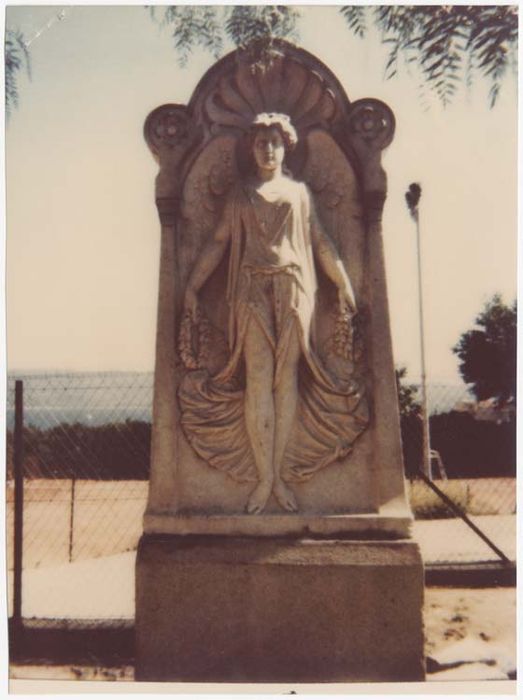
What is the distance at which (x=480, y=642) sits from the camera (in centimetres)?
564

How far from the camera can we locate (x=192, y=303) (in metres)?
5.14

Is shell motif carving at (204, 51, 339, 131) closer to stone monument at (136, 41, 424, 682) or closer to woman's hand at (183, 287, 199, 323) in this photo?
stone monument at (136, 41, 424, 682)

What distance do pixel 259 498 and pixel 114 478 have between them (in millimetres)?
4995

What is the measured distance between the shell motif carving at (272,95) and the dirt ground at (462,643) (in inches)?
141

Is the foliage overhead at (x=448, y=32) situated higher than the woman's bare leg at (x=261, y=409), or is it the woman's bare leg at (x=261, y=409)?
the foliage overhead at (x=448, y=32)

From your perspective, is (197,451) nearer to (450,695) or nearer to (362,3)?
(450,695)

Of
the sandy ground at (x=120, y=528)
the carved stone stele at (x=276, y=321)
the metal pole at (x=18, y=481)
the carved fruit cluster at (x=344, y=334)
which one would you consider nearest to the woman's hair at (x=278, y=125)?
the carved stone stele at (x=276, y=321)

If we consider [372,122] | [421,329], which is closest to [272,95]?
[372,122]

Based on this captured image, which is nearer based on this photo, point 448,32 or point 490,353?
point 448,32

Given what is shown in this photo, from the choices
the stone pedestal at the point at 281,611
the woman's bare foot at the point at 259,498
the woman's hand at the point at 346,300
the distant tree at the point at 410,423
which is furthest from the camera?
the distant tree at the point at 410,423

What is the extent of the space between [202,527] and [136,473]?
488cm

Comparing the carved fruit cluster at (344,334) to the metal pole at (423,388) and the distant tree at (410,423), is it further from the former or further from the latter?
the distant tree at (410,423)

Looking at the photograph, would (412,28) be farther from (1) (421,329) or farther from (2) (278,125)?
(1) (421,329)

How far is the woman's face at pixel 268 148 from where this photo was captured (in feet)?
16.6
